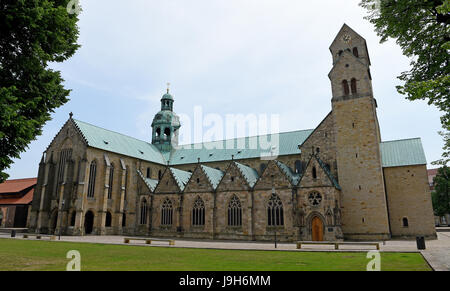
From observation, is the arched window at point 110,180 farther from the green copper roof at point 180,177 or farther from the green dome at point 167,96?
the green dome at point 167,96

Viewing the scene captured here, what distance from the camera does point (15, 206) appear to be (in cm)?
5472

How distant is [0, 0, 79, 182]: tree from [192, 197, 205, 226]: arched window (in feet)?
86.1

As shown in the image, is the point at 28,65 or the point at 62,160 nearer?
the point at 28,65

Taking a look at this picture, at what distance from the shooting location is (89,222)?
43.0 m

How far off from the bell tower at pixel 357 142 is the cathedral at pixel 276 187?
115 millimetres

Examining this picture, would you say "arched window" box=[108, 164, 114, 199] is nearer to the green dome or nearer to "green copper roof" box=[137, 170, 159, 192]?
"green copper roof" box=[137, 170, 159, 192]

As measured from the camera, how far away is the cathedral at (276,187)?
33562 mm

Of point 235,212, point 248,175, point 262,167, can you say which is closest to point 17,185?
point 235,212

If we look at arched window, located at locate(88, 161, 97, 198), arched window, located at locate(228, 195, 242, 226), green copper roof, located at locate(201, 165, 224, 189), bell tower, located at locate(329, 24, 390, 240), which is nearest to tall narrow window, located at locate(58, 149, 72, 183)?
arched window, located at locate(88, 161, 97, 198)

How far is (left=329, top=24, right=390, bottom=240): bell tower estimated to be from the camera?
110 feet

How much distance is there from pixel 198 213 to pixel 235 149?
1540 centimetres

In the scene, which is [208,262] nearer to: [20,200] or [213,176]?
[213,176]
